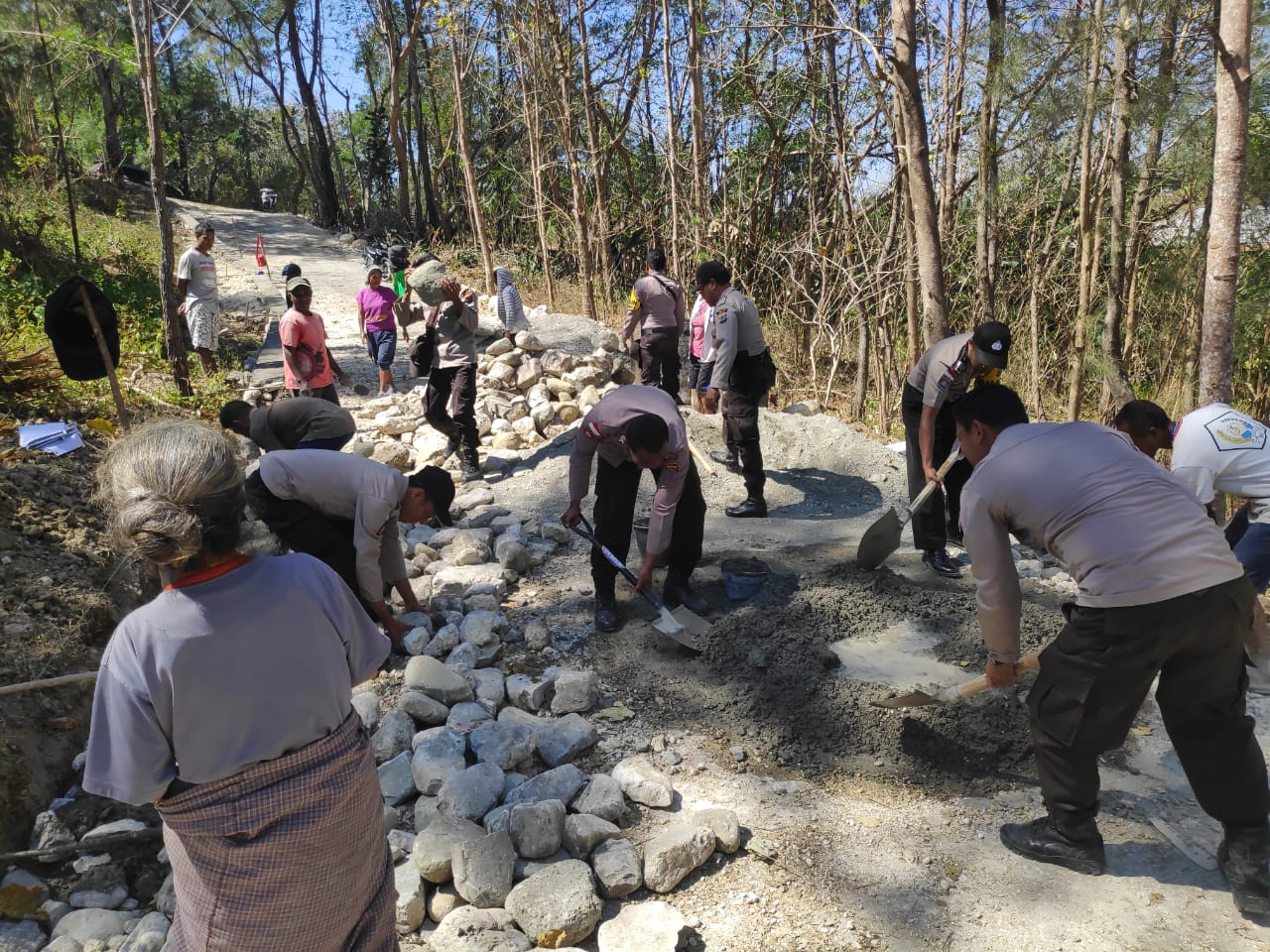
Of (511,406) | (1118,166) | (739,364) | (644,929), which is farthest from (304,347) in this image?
(1118,166)

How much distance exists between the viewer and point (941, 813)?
2828mm

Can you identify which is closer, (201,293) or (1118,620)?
(1118,620)

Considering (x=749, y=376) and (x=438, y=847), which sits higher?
(x=749, y=376)

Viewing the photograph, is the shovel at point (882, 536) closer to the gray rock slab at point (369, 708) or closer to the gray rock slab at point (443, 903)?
the gray rock slab at point (369, 708)

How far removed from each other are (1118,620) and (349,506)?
9.13 ft

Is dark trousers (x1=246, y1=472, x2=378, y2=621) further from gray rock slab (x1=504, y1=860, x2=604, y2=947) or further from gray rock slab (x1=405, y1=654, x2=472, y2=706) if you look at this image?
gray rock slab (x1=504, y1=860, x2=604, y2=947)

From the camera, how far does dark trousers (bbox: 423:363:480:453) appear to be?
6.26 metres

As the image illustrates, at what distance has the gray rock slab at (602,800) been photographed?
2.75 metres

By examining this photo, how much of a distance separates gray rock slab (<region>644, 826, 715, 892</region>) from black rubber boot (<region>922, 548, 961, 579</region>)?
8.25ft

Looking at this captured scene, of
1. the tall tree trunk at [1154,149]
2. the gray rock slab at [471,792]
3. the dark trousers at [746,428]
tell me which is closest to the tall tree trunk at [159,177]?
the dark trousers at [746,428]

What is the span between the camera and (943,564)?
460cm

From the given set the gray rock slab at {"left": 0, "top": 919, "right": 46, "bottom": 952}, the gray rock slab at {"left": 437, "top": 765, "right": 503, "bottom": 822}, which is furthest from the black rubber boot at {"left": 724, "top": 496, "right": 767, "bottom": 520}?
the gray rock slab at {"left": 0, "top": 919, "right": 46, "bottom": 952}

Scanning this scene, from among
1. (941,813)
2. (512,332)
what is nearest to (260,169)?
(512,332)

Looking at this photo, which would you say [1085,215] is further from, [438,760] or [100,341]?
[100,341]
